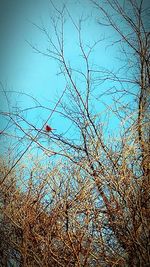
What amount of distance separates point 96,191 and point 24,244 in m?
0.56

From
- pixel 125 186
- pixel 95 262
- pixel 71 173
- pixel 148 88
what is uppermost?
pixel 148 88

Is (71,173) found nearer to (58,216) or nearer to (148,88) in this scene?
(58,216)

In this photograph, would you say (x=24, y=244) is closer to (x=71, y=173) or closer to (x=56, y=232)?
(x=56, y=232)

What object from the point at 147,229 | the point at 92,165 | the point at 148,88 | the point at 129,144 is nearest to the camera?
the point at 147,229

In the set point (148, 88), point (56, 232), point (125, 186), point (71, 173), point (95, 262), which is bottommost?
point (95, 262)

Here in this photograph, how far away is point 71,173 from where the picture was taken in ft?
5.53

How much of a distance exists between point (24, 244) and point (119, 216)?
628mm

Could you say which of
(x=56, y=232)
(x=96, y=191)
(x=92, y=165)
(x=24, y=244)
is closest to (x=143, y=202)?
(x=96, y=191)

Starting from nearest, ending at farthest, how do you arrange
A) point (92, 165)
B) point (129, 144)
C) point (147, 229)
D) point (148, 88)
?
point (147, 229) → point (129, 144) → point (92, 165) → point (148, 88)

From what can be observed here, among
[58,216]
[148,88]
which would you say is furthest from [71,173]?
[148,88]

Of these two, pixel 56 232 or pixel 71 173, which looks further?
pixel 71 173

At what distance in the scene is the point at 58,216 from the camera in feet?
5.22

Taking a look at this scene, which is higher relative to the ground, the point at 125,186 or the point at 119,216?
the point at 125,186

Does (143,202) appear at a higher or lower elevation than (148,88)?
lower
